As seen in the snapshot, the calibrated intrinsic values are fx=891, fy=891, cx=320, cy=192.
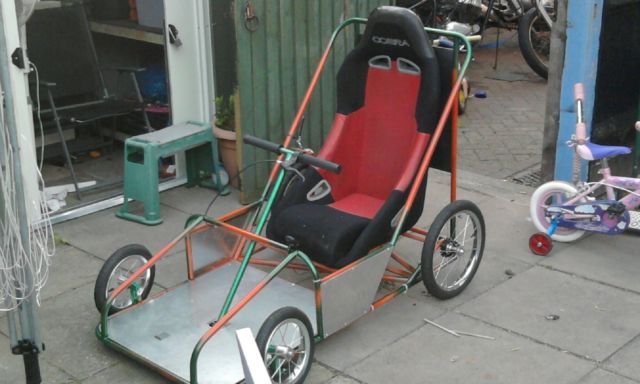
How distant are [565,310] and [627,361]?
578 millimetres

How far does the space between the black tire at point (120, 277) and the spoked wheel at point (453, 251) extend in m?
1.46

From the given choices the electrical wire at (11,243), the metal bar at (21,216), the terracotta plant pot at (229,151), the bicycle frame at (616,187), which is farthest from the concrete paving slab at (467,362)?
the terracotta plant pot at (229,151)

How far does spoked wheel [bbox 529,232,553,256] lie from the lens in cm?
550

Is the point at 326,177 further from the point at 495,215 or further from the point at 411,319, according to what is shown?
the point at 495,215

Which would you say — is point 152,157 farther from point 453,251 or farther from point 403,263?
point 453,251

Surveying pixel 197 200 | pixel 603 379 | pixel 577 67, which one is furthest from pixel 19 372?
pixel 577 67

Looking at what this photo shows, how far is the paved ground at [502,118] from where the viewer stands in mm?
7465

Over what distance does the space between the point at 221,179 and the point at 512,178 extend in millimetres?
2296

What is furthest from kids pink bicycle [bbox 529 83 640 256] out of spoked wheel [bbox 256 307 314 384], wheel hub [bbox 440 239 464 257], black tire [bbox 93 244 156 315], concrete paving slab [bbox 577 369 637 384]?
black tire [bbox 93 244 156 315]

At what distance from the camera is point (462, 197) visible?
654 centimetres

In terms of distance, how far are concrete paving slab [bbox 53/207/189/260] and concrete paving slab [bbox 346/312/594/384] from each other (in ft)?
6.03

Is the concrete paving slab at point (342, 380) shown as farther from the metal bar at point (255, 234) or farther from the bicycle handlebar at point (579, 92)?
the bicycle handlebar at point (579, 92)

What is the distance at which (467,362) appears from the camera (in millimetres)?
4328

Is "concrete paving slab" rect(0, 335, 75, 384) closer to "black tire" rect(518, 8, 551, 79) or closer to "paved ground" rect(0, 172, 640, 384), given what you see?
"paved ground" rect(0, 172, 640, 384)
